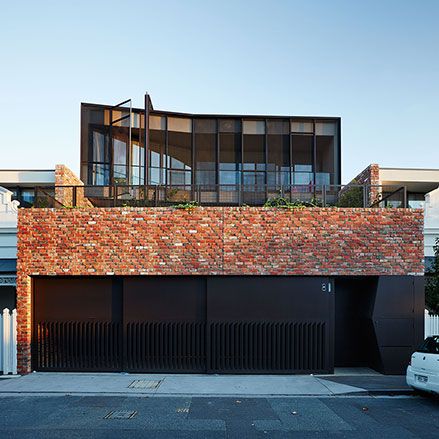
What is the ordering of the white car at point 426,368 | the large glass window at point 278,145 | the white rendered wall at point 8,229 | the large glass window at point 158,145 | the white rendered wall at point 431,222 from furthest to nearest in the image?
the large glass window at point 278,145 < the large glass window at point 158,145 < the white rendered wall at point 431,222 < the white rendered wall at point 8,229 < the white car at point 426,368

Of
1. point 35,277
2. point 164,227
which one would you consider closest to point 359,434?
point 164,227

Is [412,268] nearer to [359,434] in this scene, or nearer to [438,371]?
[438,371]

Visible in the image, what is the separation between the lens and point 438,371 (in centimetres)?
886

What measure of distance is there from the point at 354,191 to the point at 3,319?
10626 mm

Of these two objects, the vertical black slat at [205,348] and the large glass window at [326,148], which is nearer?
the vertical black slat at [205,348]

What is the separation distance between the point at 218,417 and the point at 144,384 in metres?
2.98

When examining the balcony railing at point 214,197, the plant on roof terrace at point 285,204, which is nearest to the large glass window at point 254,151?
the balcony railing at point 214,197

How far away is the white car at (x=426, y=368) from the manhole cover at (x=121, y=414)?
5.76 m

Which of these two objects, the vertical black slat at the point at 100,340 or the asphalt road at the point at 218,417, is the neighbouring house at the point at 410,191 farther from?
the vertical black slat at the point at 100,340

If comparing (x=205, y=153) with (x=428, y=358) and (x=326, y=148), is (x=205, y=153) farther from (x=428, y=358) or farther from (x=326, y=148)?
(x=428, y=358)

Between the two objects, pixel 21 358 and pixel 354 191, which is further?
pixel 354 191

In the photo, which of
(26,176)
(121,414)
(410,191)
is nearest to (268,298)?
(121,414)

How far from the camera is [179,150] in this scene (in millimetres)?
19688

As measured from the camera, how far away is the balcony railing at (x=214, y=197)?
12523mm
